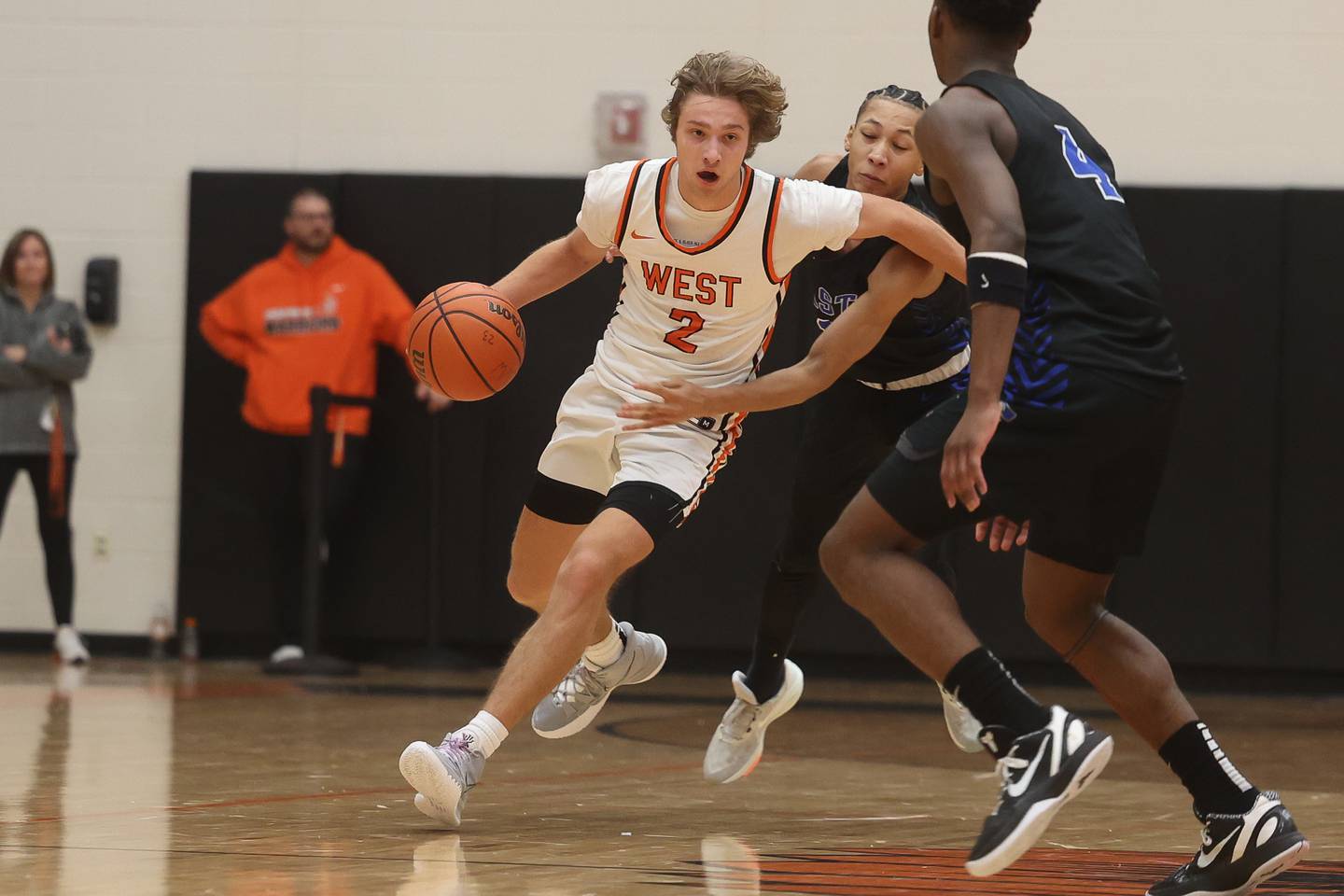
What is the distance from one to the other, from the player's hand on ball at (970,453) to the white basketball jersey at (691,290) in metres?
1.23

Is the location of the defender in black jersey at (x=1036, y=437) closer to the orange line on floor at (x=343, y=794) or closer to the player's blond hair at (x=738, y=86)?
the player's blond hair at (x=738, y=86)

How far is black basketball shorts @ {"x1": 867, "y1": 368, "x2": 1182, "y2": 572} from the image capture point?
3.11m

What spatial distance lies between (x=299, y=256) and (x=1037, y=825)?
20.7 ft

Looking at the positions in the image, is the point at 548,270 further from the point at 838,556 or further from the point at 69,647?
the point at 69,647

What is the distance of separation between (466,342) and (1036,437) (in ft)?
5.14

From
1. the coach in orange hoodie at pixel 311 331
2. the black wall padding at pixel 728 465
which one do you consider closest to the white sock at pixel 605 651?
the black wall padding at pixel 728 465

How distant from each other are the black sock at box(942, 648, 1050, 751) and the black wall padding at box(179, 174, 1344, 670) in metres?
5.27

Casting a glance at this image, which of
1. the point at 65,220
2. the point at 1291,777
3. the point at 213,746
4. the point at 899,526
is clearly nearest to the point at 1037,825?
the point at 899,526

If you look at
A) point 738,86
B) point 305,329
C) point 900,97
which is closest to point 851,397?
point 900,97

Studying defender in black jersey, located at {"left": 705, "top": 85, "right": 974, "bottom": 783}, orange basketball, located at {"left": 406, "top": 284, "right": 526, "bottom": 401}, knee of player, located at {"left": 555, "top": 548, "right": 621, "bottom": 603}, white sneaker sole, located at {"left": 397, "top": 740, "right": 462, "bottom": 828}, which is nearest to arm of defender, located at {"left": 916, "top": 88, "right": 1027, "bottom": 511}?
knee of player, located at {"left": 555, "top": 548, "right": 621, "bottom": 603}

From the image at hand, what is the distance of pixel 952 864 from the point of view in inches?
141

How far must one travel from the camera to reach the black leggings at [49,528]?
333 inches

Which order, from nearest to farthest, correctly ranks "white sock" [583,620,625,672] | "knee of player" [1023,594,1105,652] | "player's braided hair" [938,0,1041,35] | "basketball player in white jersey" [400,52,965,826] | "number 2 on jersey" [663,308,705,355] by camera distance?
"player's braided hair" [938,0,1041,35]
"knee of player" [1023,594,1105,652]
"basketball player in white jersey" [400,52,965,826]
"number 2 on jersey" [663,308,705,355]
"white sock" [583,620,625,672]

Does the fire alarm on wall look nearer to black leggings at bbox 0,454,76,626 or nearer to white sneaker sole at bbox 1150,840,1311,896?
black leggings at bbox 0,454,76,626
